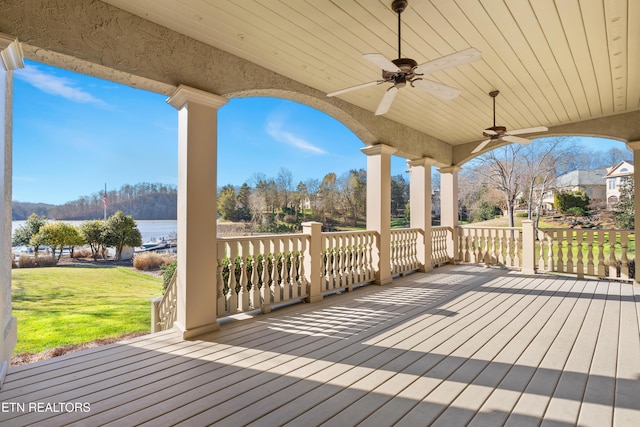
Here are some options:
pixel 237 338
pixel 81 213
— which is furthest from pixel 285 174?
pixel 237 338

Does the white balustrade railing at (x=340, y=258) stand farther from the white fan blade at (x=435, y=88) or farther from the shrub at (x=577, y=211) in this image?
the shrub at (x=577, y=211)

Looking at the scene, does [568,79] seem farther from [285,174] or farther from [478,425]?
[285,174]

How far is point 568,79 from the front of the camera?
375 cm

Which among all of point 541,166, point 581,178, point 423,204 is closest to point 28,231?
point 423,204

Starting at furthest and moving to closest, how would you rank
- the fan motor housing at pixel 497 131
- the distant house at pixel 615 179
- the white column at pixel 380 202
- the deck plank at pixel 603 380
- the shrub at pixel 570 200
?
1. the shrub at pixel 570 200
2. the distant house at pixel 615 179
3. the white column at pixel 380 202
4. the fan motor housing at pixel 497 131
5. the deck plank at pixel 603 380

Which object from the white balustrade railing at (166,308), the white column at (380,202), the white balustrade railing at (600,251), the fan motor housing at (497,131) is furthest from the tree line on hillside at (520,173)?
the white balustrade railing at (166,308)

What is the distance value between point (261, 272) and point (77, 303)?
4.43 m

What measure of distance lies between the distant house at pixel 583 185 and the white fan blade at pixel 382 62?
1318 cm

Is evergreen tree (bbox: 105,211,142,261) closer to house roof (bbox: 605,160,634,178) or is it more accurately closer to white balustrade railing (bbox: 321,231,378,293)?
white balustrade railing (bbox: 321,231,378,293)

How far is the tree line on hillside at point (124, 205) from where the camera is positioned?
4738mm

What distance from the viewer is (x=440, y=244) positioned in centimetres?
675

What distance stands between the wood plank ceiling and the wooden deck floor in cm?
273

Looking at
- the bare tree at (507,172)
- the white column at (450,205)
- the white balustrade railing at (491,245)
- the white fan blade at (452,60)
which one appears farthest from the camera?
the bare tree at (507,172)

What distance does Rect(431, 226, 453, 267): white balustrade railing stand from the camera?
6.54 metres
